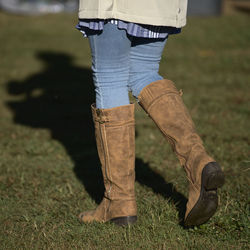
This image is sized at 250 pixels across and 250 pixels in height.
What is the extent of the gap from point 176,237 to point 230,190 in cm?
73

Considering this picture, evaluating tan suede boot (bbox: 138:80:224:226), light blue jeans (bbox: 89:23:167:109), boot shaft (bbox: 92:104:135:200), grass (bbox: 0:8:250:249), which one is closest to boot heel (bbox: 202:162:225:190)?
tan suede boot (bbox: 138:80:224:226)

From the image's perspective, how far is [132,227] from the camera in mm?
2293

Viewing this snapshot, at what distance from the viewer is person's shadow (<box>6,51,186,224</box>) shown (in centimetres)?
310

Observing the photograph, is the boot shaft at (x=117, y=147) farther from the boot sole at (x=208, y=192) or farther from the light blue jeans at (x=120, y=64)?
the boot sole at (x=208, y=192)

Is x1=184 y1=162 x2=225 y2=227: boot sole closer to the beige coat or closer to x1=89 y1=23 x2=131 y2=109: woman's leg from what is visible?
x1=89 y1=23 x2=131 y2=109: woman's leg

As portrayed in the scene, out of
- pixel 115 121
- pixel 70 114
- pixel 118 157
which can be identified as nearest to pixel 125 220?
pixel 118 157

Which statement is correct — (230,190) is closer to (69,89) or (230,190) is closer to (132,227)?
(132,227)

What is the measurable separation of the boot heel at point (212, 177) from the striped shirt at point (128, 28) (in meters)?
0.70

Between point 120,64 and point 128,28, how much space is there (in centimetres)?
19

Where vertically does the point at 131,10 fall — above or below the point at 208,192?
above

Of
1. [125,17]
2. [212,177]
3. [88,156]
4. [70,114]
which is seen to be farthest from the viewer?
[70,114]

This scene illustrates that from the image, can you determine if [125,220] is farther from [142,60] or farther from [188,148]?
[142,60]

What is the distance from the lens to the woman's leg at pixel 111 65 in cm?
212

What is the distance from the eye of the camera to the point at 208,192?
78.6 inches
